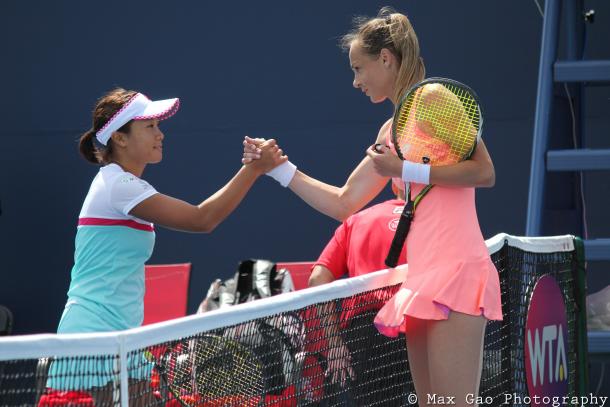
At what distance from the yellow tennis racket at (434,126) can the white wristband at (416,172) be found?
0.08 m

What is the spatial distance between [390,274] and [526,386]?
854 millimetres

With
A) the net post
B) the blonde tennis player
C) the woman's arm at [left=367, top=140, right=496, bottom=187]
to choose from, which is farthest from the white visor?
the net post

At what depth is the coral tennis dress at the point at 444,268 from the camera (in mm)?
3363

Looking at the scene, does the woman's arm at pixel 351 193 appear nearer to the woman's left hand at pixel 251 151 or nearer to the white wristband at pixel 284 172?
the white wristband at pixel 284 172

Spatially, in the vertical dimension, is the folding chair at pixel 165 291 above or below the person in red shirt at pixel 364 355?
below

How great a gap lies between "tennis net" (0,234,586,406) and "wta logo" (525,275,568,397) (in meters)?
0.03

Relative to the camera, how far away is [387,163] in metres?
3.51

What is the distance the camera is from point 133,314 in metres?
3.68

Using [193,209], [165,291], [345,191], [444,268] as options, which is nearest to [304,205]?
[165,291]

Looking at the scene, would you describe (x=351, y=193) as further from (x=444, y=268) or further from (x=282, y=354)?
(x=282, y=354)

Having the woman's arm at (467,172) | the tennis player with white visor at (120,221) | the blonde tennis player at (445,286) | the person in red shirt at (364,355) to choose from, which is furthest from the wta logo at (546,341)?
the tennis player with white visor at (120,221)

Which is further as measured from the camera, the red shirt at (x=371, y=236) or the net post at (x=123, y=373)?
the red shirt at (x=371, y=236)

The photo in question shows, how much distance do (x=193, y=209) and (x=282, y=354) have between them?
70 cm

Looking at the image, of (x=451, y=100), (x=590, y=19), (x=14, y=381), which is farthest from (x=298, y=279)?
(x=14, y=381)
